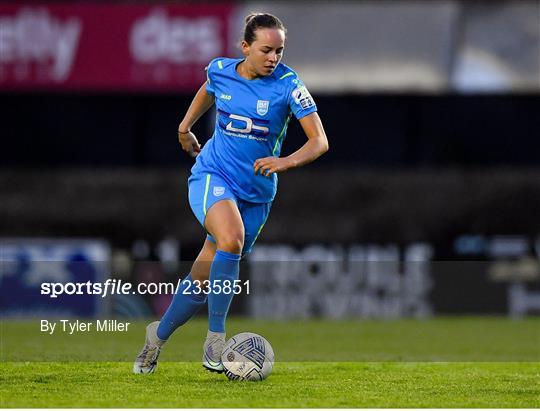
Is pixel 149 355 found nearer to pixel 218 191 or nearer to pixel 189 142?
pixel 218 191

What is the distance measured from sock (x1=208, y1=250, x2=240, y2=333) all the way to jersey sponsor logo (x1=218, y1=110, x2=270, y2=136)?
2.13 feet

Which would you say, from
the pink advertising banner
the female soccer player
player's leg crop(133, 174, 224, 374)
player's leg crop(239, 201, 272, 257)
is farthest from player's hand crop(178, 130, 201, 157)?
the pink advertising banner

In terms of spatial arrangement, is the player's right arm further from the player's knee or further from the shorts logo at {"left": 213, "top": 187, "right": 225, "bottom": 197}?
the player's knee

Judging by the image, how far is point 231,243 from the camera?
21.6 feet

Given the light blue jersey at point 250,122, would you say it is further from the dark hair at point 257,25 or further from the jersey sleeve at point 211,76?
the dark hair at point 257,25

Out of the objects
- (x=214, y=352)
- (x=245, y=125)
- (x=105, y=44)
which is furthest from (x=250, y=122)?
(x=105, y=44)

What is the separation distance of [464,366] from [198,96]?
2.26 metres

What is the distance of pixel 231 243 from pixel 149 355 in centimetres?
82

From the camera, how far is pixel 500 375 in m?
7.27

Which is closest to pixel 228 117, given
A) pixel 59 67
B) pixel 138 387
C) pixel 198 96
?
pixel 198 96

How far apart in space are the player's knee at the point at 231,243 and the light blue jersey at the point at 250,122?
12.7 inches

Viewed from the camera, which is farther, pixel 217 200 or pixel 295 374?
pixel 295 374

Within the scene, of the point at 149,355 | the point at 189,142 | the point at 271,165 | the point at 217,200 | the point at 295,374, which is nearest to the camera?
the point at 271,165

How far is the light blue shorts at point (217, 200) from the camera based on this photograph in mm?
6738
